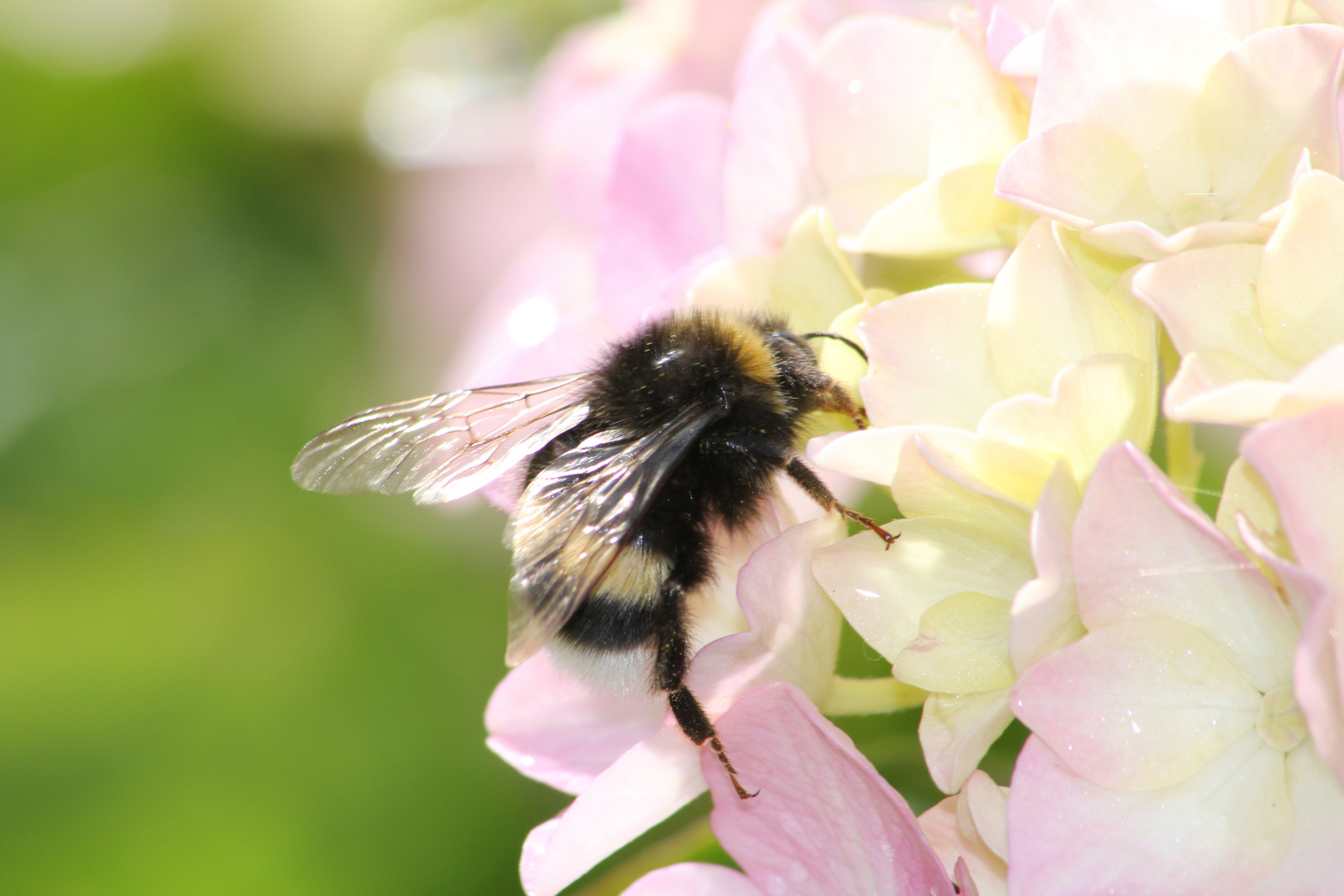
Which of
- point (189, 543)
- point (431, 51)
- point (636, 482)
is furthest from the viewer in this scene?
point (431, 51)

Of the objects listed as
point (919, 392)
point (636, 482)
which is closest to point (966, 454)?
point (919, 392)

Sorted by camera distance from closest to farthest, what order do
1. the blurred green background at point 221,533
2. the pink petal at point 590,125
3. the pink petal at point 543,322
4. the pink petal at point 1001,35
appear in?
the pink petal at point 1001,35, the pink petal at point 543,322, the pink petal at point 590,125, the blurred green background at point 221,533

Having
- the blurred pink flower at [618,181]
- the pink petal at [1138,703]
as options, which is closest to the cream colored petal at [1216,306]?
the pink petal at [1138,703]

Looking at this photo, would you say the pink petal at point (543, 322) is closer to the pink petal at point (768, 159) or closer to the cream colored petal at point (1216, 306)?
the pink petal at point (768, 159)

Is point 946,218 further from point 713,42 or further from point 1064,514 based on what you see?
point 713,42

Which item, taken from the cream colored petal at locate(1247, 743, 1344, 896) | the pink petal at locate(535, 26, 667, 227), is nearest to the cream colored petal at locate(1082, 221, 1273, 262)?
the cream colored petal at locate(1247, 743, 1344, 896)

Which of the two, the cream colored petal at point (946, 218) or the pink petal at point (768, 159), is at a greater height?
the pink petal at point (768, 159)

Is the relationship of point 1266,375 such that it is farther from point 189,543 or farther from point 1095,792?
point 189,543
